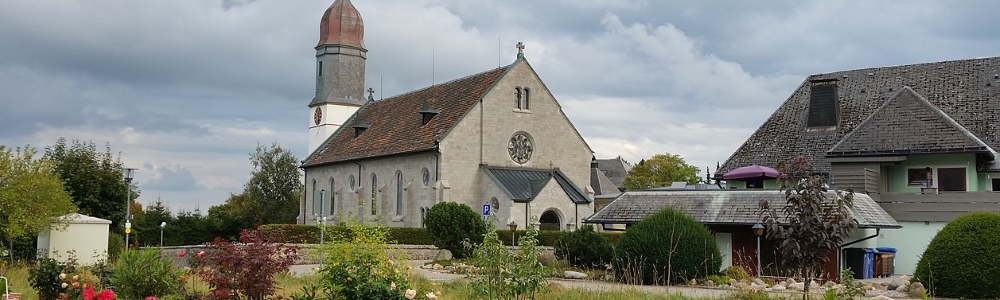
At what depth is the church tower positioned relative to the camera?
225 feet

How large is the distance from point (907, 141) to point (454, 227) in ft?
51.8

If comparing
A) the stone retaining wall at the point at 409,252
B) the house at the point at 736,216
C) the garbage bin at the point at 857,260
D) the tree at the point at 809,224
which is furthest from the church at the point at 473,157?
the tree at the point at 809,224

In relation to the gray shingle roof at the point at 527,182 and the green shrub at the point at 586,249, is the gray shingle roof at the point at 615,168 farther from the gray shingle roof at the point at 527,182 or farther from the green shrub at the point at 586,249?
the green shrub at the point at 586,249

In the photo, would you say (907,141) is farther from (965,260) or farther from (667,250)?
(667,250)

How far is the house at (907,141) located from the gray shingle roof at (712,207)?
11.4ft

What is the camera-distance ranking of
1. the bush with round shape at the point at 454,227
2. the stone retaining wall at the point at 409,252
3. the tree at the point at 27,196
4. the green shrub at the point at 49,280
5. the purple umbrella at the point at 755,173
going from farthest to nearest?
the purple umbrella at the point at 755,173 → the stone retaining wall at the point at 409,252 → the bush with round shape at the point at 454,227 → the tree at the point at 27,196 → the green shrub at the point at 49,280

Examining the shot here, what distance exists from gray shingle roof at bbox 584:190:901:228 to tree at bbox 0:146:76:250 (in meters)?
15.6

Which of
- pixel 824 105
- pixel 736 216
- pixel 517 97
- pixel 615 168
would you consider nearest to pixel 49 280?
pixel 736 216

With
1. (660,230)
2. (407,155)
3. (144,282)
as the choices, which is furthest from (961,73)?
(144,282)

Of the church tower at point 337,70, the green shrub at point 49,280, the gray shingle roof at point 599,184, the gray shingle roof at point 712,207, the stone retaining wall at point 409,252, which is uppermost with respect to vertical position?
the church tower at point 337,70

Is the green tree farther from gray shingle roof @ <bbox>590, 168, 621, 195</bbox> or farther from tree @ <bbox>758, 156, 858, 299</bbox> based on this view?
gray shingle roof @ <bbox>590, 168, 621, 195</bbox>

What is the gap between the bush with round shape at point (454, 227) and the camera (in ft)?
104

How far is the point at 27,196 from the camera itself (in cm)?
2588

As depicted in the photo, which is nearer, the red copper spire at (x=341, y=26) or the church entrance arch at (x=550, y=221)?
the church entrance arch at (x=550, y=221)
